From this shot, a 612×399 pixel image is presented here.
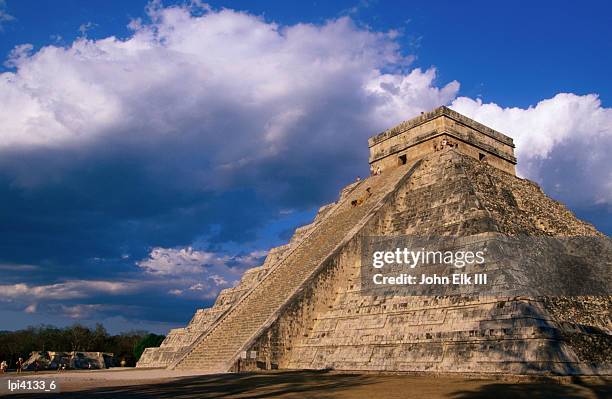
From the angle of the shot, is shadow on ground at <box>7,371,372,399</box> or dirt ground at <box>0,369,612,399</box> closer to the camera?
dirt ground at <box>0,369,612,399</box>

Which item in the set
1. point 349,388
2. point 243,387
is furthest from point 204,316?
point 349,388

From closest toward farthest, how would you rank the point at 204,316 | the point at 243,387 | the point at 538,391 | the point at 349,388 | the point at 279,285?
the point at 538,391
the point at 349,388
the point at 243,387
the point at 279,285
the point at 204,316

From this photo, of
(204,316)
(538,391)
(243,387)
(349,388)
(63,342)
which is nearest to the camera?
(538,391)

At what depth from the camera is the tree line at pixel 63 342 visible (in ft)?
156

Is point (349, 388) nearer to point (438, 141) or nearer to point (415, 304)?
point (415, 304)

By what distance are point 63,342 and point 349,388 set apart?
166 feet

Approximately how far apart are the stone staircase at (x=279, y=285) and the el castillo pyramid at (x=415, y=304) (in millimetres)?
58

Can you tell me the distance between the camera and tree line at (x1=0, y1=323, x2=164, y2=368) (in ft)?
156

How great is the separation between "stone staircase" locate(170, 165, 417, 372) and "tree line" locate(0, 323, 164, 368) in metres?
31.5

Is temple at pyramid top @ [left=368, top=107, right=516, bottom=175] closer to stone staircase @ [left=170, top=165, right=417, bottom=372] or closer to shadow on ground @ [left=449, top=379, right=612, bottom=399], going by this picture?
stone staircase @ [left=170, top=165, right=417, bottom=372]

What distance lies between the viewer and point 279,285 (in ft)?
57.5

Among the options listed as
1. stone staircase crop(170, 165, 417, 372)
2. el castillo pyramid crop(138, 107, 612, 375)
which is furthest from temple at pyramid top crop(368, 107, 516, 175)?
stone staircase crop(170, 165, 417, 372)

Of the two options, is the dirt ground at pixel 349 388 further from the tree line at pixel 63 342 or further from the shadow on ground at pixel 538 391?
the tree line at pixel 63 342

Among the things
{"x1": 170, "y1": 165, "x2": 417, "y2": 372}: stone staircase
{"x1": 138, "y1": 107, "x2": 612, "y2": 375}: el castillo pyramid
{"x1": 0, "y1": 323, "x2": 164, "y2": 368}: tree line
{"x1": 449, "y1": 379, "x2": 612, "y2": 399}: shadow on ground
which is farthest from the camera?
{"x1": 0, "y1": 323, "x2": 164, "y2": 368}: tree line
